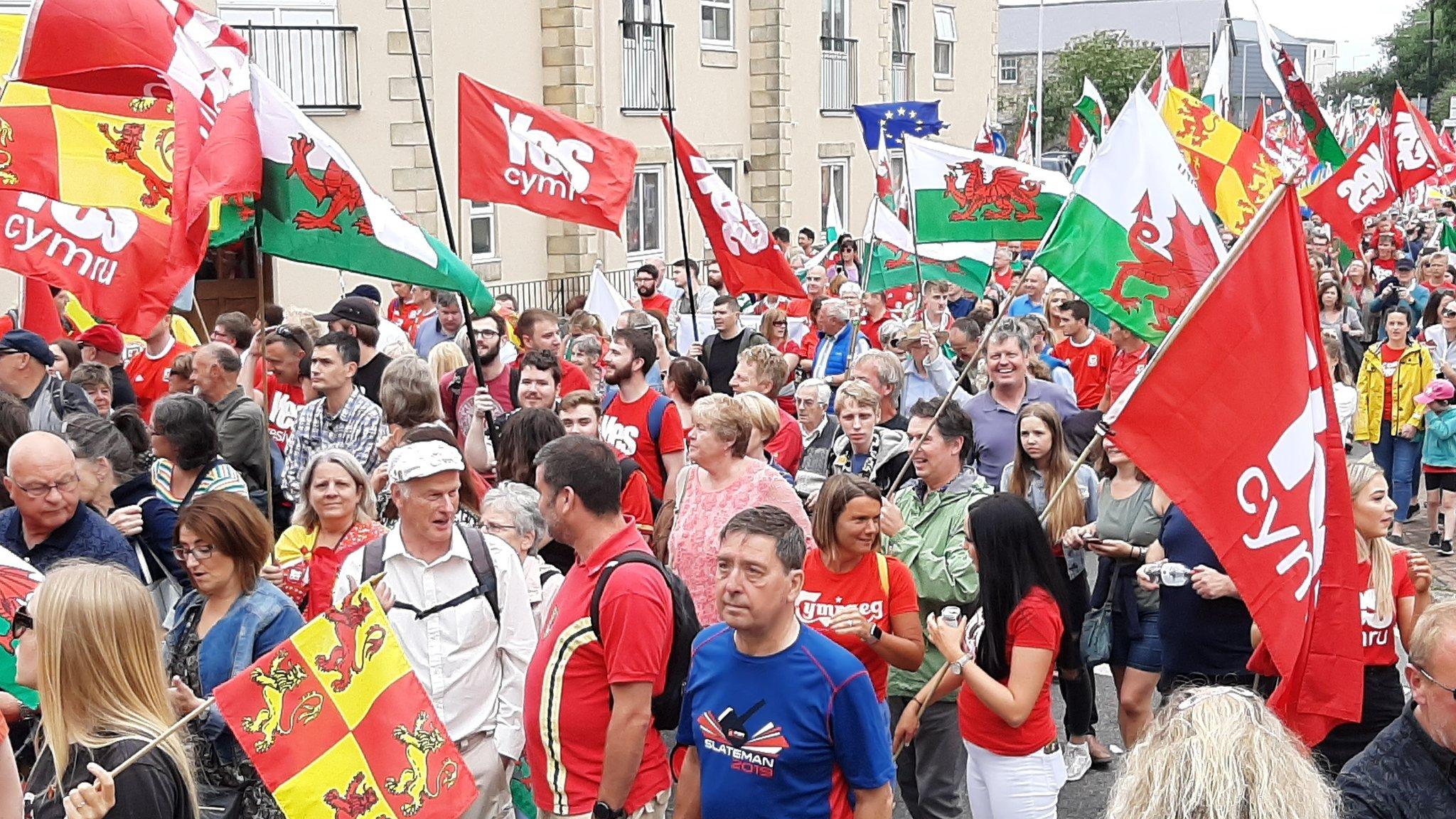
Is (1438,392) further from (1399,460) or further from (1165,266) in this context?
(1165,266)

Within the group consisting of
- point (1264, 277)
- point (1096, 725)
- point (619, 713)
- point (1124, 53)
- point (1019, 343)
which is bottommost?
point (1096, 725)

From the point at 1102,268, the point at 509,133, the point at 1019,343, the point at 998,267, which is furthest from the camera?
the point at 998,267

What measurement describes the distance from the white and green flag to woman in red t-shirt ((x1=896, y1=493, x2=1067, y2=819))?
18.7 ft

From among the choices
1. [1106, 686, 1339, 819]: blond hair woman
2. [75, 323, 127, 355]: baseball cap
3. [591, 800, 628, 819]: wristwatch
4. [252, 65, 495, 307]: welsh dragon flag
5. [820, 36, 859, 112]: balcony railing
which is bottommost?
[591, 800, 628, 819]: wristwatch

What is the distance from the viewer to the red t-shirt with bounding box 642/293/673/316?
14.0 metres

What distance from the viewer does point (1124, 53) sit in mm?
53812

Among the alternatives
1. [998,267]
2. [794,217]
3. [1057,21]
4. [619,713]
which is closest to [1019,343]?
[619,713]

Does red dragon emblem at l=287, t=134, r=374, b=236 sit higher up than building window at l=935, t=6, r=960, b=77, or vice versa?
building window at l=935, t=6, r=960, b=77

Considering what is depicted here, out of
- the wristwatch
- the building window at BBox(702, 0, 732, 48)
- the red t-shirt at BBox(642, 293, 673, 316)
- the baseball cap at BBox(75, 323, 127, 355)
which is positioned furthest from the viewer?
the building window at BBox(702, 0, 732, 48)

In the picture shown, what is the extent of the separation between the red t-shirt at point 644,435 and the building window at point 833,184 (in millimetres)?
21046

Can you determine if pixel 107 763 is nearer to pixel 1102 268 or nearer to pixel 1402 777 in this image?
pixel 1402 777

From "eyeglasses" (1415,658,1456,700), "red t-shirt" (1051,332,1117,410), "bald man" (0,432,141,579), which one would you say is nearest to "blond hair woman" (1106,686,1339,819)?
"eyeglasses" (1415,658,1456,700)

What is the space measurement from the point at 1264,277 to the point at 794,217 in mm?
23659

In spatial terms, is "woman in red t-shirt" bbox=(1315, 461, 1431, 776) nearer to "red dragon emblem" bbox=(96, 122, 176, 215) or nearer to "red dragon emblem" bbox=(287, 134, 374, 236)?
"red dragon emblem" bbox=(287, 134, 374, 236)
